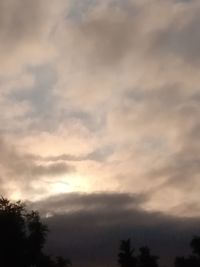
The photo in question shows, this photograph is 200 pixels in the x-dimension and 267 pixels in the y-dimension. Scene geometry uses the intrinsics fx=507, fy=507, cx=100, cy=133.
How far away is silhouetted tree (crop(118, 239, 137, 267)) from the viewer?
10475 cm

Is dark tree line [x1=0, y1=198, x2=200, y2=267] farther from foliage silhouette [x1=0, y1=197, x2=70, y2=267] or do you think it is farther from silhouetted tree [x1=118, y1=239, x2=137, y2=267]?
silhouetted tree [x1=118, y1=239, x2=137, y2=267]

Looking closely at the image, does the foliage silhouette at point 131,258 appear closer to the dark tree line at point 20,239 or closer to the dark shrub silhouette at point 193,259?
the dark shrub silhouette at point 193,259

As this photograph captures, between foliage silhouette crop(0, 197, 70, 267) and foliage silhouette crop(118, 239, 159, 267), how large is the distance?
129ft

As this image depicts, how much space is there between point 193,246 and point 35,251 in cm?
5321

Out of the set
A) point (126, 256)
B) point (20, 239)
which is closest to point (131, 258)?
point (126, 256)

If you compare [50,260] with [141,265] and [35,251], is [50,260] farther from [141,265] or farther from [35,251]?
[141,265]

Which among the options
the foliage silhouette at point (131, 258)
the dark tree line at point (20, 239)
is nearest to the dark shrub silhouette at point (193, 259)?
the foliage silhouette at point (131, 258)

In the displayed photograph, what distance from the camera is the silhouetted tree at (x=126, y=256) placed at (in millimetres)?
104750

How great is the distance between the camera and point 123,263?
346ft

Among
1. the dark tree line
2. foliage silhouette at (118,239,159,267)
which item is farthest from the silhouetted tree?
the dark tree line

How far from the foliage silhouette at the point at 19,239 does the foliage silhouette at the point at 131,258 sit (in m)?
39.3

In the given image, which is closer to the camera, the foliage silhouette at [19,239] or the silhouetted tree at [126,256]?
the foliage silhouette at [19,239]

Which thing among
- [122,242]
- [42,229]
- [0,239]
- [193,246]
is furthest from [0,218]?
[193,246]

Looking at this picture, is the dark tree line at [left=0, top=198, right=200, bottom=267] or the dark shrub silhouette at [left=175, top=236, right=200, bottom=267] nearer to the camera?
the dark tree line at [left=0, top=198, right=200, bottom=267]
